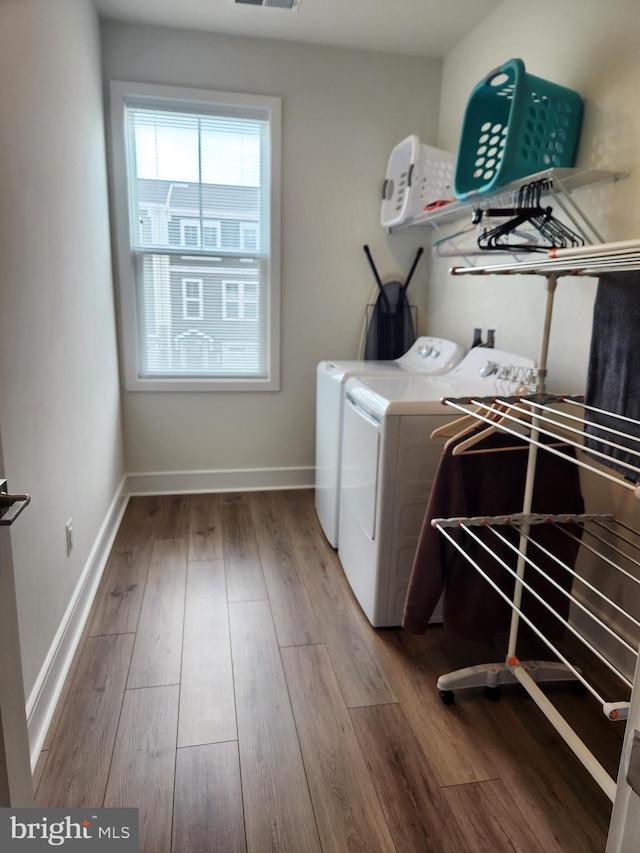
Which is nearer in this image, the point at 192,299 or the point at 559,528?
the point at 559,528

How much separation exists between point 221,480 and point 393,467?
1730 millimetres

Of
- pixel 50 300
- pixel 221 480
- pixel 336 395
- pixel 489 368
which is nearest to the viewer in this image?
pixel 50 300

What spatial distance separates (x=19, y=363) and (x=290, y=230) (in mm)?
2064

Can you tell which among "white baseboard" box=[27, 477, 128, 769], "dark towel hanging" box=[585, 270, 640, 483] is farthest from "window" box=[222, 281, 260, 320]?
"dark towel hanging" box=[585, 270, 640, 483]

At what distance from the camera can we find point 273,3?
2551 mm

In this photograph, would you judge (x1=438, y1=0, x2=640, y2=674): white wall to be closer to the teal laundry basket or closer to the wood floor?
the teal laundry basket

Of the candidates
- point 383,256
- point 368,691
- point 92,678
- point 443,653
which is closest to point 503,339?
point 383,256

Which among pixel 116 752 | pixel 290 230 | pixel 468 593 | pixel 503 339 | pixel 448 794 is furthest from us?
pixel 290 230

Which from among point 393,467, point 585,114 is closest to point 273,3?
point 585,114

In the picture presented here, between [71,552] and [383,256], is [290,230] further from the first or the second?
[71,552]

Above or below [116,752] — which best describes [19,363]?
above

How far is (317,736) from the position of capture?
5.12 ft

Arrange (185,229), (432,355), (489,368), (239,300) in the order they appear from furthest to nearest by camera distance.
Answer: (239,300) → (185,229) → (432,355) → (489,368)

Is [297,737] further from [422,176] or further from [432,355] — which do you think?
[422,176]
